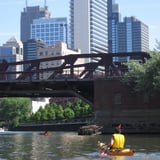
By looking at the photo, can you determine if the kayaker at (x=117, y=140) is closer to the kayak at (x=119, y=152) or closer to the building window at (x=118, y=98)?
the kayak at (x=119, y=152)

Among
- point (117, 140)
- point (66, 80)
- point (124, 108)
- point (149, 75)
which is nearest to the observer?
point (117, 140)

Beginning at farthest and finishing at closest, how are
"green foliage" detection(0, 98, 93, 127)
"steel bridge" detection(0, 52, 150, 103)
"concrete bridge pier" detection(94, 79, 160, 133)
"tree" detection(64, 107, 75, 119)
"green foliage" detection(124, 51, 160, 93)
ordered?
"tree" detection(64, 107, 75, 119) < "green foliage" detection(0, 98, 93, 127) < "steel bridge" detection(0, 52, 150, 103) < "concrete bridge pier" detection(94, 79, 160, 133) < "green foliage" detection(124, 51, 160, 93)

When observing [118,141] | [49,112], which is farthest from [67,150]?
[49,112]

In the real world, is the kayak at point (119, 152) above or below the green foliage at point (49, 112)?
above

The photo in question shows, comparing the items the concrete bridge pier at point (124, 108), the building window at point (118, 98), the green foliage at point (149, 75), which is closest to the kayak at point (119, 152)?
the green foliage at point (149, 75)

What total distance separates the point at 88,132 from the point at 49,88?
23.2 m

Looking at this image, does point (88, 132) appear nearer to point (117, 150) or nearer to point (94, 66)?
point (94, 66)

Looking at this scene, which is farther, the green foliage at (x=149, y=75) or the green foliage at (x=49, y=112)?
the green foliage at (x=49, y=112)

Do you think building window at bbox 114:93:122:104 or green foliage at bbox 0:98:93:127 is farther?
green foliage at bbox 0:98:93:127

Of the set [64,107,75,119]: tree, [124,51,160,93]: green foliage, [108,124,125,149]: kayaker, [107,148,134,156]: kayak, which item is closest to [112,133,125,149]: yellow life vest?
[108,124,125,149]: kayaker

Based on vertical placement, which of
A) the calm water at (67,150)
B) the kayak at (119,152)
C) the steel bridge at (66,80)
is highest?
the steel bridge at (66,80)

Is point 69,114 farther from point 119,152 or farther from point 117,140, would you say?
point 117,140

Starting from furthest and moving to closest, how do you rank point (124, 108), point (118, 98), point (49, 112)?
point (49, 112), point (118, 98), point (124, 108)

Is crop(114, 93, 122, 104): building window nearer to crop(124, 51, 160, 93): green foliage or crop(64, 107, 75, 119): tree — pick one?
crop(124, 51, 160, 93): green foliage
